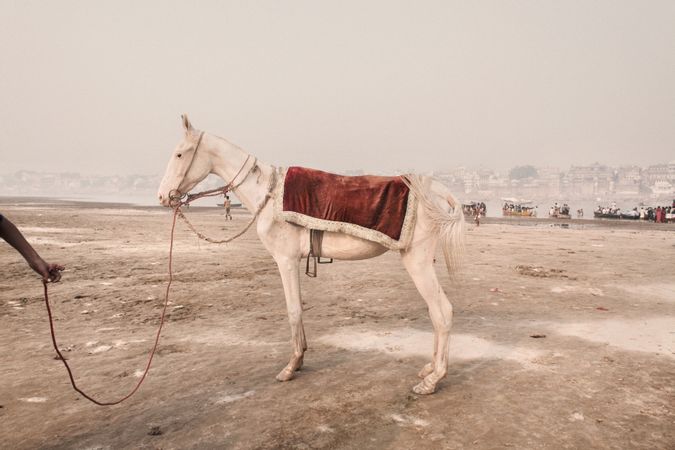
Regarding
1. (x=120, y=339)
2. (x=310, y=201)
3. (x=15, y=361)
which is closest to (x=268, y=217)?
(x=310, y=201)

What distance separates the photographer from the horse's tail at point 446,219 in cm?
449

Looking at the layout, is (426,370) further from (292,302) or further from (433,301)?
(292,302)

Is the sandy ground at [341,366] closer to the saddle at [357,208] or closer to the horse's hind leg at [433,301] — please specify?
the horse's hind leg at [433,301]

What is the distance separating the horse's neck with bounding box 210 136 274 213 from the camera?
15.6 ft

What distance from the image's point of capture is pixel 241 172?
4781mm

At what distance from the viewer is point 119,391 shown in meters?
4.36

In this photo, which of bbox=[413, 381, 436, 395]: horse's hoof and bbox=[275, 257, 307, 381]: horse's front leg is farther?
bbox=[275, 257, 307, 381]: horse's front leg

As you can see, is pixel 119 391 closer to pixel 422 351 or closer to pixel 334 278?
pixel 422 351

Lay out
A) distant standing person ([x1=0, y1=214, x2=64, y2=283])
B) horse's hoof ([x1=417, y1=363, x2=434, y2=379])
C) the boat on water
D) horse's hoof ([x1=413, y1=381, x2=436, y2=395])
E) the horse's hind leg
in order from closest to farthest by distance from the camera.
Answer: distant standing person ([x1=0, y1=214, x2=64, y2=283])
horse's hoof ([x1=413, y1=381, x2=436, y2=395])
the horse's hind leg
horse's hoof ([x1=417, y1=363, x2=434, y2=379])
the boat on water

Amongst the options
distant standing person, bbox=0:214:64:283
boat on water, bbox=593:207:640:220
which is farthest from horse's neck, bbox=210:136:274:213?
boat on water, bbox=593:207:640:220

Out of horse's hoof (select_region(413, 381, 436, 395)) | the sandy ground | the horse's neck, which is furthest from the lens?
the horse's neck

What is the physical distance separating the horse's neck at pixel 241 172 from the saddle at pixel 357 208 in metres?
0.32

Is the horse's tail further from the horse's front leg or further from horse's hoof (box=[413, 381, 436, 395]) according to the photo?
the horse's front leg

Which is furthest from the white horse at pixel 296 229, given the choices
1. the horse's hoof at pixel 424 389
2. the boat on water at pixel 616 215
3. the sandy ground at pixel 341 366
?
the boat on water at pixel 616 215
